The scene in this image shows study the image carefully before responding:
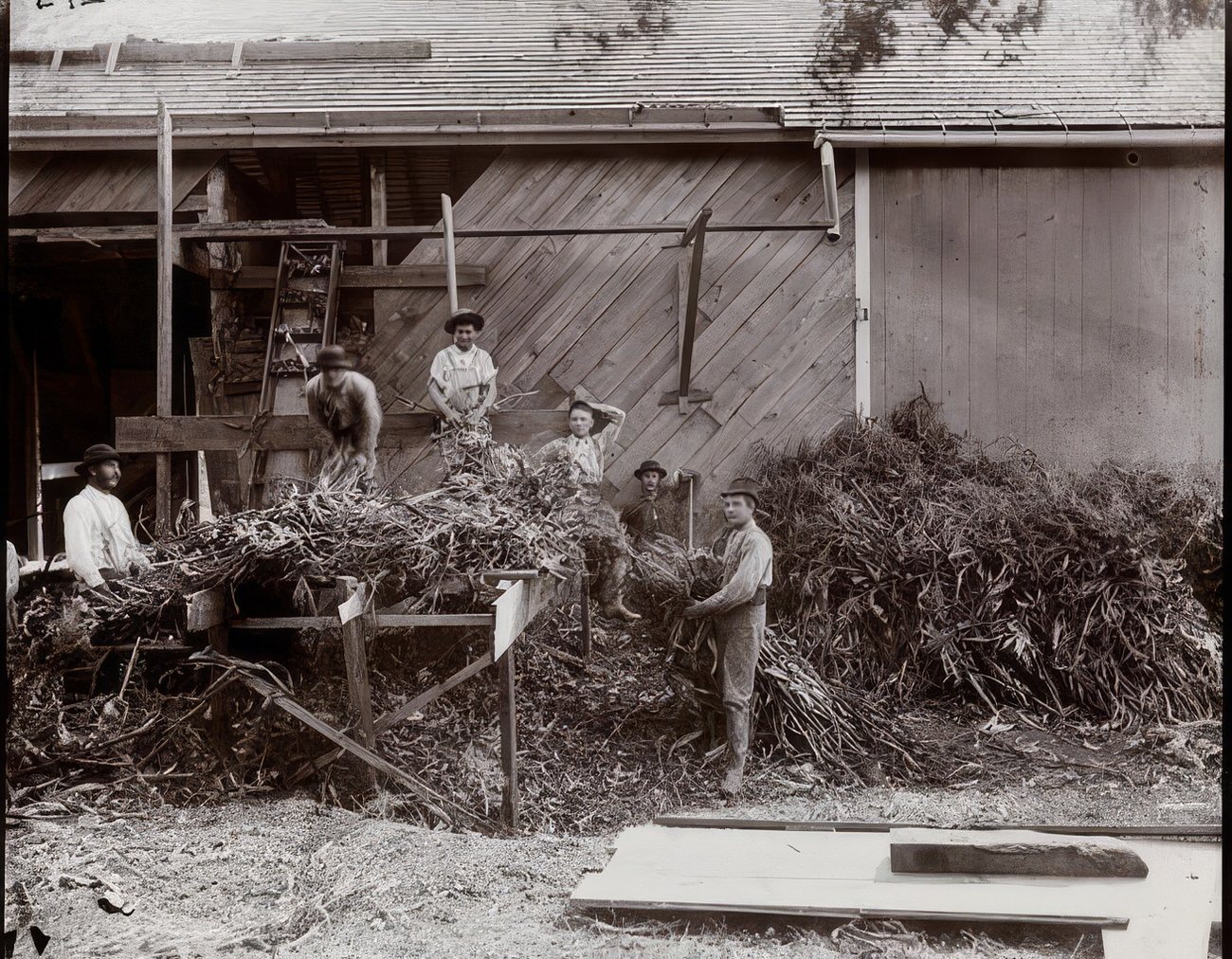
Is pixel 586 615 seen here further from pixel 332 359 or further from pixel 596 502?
pixel 332 359

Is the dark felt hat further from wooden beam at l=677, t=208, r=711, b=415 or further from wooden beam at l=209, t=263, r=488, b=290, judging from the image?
wooden beam at l=209, t=263, r=488, b=290

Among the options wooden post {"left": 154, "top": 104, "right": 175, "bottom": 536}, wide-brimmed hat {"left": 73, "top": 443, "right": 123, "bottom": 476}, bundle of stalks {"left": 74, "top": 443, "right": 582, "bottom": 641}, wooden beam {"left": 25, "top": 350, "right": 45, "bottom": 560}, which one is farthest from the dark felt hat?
wooden beam {"left": 25, "top": 350, "right": 45, "bottom": 560}

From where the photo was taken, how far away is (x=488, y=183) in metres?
3.92

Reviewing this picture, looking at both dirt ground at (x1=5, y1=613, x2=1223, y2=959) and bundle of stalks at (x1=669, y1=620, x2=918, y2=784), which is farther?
bundle of stalks at (x1=669, y1=620, x2=918, y2=784)

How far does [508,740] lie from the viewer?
2963mm

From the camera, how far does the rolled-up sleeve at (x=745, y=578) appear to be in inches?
A: 118

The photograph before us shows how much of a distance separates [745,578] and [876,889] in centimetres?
102

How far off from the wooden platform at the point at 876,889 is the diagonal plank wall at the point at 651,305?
127cm

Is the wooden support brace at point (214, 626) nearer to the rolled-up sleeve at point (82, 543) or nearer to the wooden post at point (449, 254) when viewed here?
the rolled-up sleeve at point (82, 543)

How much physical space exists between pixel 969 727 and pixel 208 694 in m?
2.59

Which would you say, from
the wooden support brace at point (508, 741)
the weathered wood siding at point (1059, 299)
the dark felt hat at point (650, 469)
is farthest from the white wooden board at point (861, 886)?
the weathered wood siding at point (1059, 299)

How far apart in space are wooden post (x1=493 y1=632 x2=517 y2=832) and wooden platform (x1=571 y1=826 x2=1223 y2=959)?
0.42m

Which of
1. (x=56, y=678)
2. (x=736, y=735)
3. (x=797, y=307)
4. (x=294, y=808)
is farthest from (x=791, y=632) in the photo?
(x=56, y=678)

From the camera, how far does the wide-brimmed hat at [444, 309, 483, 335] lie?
3621 millimetres
